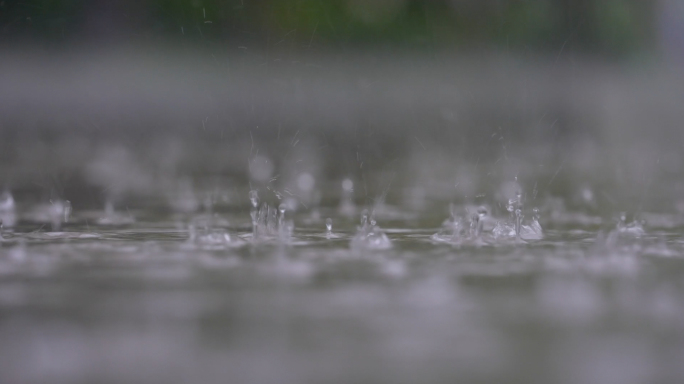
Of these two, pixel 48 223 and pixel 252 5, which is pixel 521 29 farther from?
pixel 48 223

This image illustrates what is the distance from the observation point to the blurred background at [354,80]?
3.60m

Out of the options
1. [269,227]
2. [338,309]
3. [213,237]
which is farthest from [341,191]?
[338,309]

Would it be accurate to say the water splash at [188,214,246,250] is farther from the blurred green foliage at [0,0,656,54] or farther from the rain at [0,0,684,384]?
the blurred green foliage at [0,0,656,54]

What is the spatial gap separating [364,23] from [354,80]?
257mm

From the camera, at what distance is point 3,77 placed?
12.4 ft

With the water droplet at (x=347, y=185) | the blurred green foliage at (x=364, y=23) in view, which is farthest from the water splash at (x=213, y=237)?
the blurred green foliage at (x=364, y=23)

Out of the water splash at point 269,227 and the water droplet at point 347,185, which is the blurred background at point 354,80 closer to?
the water droplet at point 347,185

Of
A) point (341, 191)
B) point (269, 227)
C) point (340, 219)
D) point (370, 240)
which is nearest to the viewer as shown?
point (370, 240)

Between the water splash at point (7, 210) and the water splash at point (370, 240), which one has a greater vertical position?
the water splash at point (7, 210)

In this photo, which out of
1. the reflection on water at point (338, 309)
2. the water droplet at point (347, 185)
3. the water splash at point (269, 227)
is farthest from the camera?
the water droplet at point (347, 185)

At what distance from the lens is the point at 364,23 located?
12.6 ft

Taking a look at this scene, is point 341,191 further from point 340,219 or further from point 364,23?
point 364,23

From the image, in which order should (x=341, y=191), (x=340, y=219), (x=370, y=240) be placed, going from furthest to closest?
(x=341, y=191) < (x=340, y=219) < (x=370, y=240)

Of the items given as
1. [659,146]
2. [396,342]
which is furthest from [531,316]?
[659,146]
